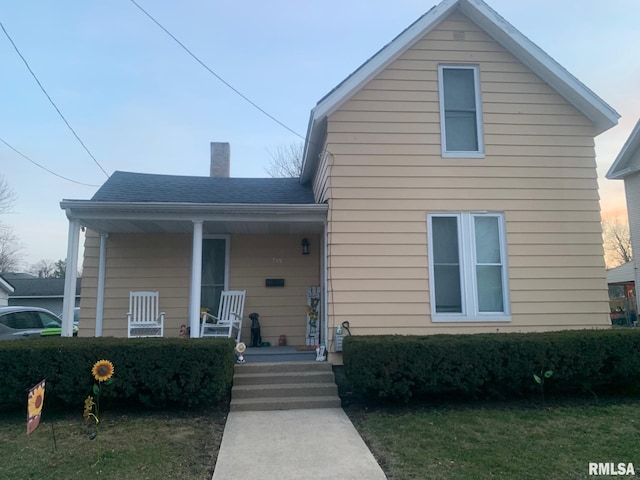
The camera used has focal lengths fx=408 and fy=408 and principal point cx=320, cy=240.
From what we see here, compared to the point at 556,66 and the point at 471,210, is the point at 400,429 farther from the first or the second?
the point at 556,66

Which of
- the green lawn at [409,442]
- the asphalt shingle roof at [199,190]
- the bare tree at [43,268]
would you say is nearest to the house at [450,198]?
the asphalt shingle roof at [199,190]

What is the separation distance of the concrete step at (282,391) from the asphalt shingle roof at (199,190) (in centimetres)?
361

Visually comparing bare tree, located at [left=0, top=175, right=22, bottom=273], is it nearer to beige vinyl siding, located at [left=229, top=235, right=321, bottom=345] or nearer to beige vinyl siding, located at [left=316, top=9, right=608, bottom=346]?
beige vinyl siding, located at [left=229, top=235, right=321, bottom=345]

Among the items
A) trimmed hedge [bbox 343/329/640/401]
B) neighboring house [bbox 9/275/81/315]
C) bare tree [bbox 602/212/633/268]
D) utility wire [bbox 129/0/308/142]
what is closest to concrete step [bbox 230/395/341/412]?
trimmed hedge [bbox 343/329/640/401]

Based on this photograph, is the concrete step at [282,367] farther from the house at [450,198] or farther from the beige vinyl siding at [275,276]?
the beige vinyl siding at [275,276]

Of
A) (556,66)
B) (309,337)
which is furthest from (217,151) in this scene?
(556,66)

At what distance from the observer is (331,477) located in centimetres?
333

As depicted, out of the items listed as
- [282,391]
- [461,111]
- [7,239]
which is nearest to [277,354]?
[282,391]

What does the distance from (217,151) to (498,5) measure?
7.04 m

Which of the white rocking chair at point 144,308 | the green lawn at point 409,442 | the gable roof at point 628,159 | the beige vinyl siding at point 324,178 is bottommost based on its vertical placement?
the green lawn at point 409,442

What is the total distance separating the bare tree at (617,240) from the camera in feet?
131

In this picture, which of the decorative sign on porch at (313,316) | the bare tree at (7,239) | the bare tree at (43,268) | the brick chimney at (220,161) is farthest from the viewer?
the bare tree at (43,268)

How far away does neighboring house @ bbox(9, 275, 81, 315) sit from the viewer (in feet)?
84.0

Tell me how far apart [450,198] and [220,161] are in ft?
20.6
